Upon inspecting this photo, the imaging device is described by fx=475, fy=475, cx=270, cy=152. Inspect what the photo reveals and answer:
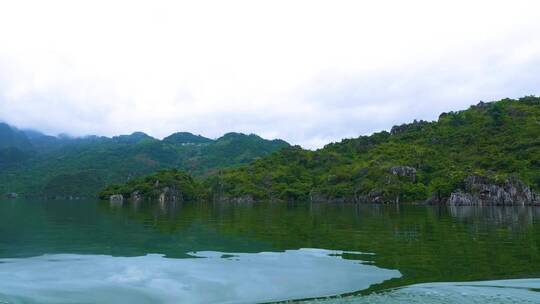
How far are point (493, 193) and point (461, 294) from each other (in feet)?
417

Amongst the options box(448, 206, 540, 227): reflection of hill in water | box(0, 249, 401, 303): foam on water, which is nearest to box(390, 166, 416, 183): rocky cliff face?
box(448, 206, 540, 227): reflection of hill in water

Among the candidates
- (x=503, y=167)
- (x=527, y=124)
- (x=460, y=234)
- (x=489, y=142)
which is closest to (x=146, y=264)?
(x=460, y=234)

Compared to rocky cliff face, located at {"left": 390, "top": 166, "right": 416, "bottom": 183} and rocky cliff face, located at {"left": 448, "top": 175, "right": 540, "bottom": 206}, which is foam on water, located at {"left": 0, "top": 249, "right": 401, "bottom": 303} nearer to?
rocky cliff face, located at {"left": 448, "top": 175, "right": 540, "bottom": 206}

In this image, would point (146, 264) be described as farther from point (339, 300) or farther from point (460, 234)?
point (460, 234)

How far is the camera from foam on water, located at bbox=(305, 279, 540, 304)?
15.6 meters

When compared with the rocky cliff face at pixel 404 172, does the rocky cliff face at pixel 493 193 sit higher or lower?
lower

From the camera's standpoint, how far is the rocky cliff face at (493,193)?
126 meters

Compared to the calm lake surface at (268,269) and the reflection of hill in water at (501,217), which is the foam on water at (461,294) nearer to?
the calm lake surface at (268,269)

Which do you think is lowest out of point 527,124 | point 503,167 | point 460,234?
point 460,234

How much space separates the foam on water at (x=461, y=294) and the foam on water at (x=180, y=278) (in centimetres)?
190

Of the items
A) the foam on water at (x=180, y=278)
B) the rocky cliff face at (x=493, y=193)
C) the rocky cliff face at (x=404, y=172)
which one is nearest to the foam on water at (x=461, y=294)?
the foam on water at (x=180, y=278)

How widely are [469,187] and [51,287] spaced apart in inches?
5318

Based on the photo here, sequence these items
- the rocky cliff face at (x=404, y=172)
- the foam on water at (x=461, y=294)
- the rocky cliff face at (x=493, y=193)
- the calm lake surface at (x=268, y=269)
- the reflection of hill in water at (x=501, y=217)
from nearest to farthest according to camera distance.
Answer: the foam on water at (x=461, y=294), the calm lake surface at (x=268, y=269), the reflection of hill in water at (x=501, y=217), the rocky cliff face at (x=493, y=193), the rocky cliff face at (x=404, y=172)

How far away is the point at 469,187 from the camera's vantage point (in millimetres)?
136125
